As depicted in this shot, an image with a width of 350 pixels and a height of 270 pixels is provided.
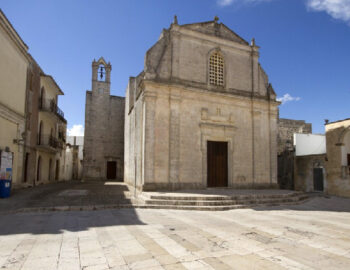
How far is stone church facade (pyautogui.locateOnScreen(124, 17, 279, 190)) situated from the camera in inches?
484

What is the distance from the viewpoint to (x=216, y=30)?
14.5m

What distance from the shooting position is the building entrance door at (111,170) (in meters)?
25.8

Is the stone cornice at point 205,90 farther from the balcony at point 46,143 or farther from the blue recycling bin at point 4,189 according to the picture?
the balcony at point 46,143

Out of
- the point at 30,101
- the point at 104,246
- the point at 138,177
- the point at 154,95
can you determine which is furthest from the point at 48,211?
the point at 30,101

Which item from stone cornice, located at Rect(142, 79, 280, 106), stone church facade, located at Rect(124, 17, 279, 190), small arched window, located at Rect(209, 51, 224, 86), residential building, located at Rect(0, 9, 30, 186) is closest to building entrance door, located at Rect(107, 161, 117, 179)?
residential building, located at Rect(0, 9, 30, 186)

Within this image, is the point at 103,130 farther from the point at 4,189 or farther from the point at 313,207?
the point at 313,207

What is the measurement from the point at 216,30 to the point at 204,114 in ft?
16.7

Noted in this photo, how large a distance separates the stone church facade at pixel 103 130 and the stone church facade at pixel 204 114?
41.8 feet

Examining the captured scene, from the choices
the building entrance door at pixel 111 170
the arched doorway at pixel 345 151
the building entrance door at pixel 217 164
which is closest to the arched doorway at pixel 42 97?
the building entrance door at pixel 111 170

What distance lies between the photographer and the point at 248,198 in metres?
10.3

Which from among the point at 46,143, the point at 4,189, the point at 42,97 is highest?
the point at 42,97

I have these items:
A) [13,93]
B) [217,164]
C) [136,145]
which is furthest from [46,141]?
[217,164]

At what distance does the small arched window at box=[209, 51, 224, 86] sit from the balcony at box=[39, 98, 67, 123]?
40.3ft

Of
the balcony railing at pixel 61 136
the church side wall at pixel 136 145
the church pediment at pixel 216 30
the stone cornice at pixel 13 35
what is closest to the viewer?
the stone cornice at pixel 13 35
